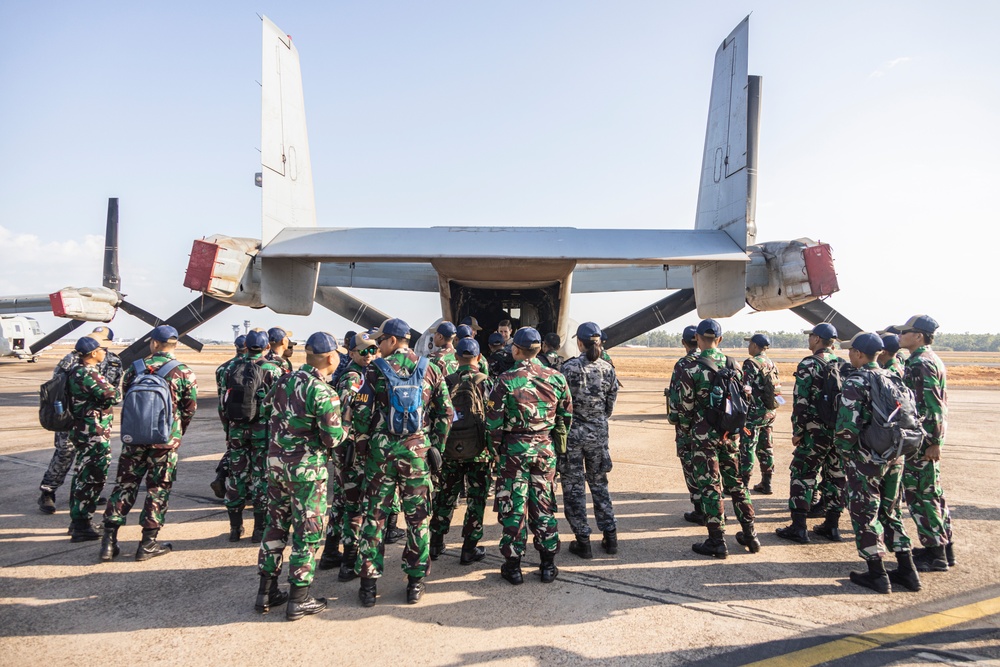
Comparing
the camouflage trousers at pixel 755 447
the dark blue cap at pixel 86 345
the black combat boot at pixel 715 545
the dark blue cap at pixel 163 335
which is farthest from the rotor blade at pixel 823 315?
the dark blue cap at pixel 86 345

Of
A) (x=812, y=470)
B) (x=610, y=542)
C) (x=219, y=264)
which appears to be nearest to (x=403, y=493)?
(x=610, y=542)

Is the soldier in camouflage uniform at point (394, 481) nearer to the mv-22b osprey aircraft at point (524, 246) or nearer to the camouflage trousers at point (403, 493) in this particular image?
the camouflage trousers at point (403, 493)

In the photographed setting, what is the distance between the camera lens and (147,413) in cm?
441

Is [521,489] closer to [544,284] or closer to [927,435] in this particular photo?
[927,435]

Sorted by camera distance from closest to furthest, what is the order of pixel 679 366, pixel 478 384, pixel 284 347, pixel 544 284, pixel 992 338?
pixel 478 384
pixel 679 366
pixel 284 347
pixel 544 284
pixel 992 338

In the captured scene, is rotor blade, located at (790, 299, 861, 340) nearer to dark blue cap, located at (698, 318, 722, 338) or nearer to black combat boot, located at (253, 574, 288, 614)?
dark blue cap, located at (698, 318, 722, 338)

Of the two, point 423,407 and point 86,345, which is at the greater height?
point 86,345

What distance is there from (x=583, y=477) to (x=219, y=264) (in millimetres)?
6367

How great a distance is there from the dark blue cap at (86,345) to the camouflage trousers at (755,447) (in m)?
6.73

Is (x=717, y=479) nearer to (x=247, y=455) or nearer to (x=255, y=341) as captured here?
(x=247, y=455)

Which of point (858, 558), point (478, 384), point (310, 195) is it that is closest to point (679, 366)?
point (478, 384)

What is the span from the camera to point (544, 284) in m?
9.09

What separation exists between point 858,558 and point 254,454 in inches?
227

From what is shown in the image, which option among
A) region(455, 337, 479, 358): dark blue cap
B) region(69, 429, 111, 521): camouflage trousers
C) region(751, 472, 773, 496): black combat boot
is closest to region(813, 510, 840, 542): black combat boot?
region(751, 472, 773, 496): black combat boot
